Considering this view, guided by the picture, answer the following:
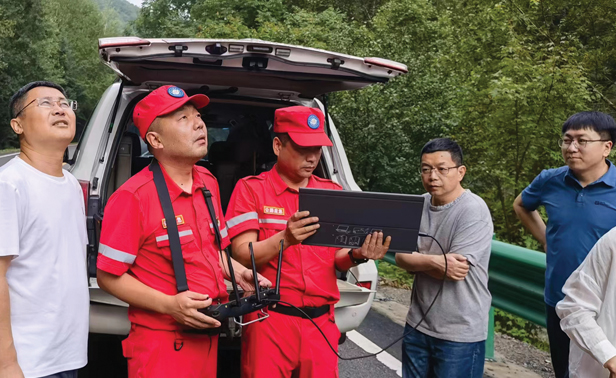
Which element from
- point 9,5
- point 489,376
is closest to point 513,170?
point 489,376

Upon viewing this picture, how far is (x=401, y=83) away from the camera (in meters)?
11.4

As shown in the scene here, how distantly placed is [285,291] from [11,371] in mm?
1200

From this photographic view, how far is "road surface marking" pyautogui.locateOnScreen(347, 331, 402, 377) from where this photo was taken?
15.3 ft

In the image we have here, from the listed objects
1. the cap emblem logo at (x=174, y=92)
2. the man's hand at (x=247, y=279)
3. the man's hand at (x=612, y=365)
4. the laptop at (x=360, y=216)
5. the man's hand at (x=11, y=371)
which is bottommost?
the man's hand at (x=11, y=371)

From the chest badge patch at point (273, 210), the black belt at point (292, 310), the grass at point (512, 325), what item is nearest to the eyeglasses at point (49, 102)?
the chest badge patch at point (273, 210)

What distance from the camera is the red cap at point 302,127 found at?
112 inches

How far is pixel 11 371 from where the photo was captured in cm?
202

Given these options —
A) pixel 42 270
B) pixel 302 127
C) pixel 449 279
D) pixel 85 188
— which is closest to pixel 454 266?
pixel 449 279

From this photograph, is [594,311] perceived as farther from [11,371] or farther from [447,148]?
[11,371]

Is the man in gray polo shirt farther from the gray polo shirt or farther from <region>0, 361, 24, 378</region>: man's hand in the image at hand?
<region>0, 361, 24, 378</region>: man's hand

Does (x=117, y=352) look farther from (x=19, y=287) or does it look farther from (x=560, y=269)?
(x=560, y=269)

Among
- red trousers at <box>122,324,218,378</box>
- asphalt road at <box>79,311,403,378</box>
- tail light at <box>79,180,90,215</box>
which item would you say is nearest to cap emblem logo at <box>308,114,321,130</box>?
red trousers at <box>122,324,218,378</box>

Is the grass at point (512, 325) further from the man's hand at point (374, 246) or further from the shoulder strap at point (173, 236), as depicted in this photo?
the shoulder strap at point (173, 236)

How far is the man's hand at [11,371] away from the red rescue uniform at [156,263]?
0.48 metres
